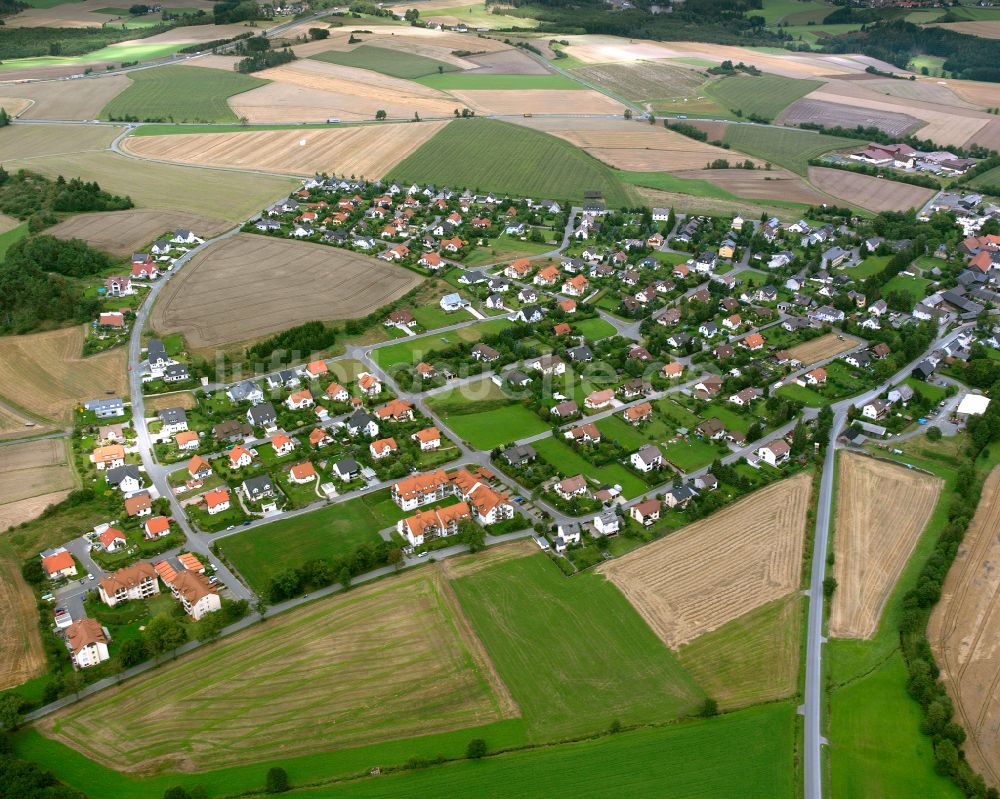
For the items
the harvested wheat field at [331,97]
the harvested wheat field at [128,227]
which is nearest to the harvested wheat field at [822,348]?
the harvested wheat field at [128,227]

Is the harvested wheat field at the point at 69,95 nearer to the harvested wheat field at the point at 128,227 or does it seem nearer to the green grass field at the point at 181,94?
the green grass field at the point at 181,94

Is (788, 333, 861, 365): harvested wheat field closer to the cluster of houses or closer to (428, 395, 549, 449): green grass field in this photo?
(428, 395, 549, 449): green grass field

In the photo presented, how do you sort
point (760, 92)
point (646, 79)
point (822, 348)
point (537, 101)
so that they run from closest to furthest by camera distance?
point (822, 348)
point (537, 101)
point (760, 92)
point (646, 79)

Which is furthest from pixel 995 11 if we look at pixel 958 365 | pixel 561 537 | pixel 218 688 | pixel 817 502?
pixel 218 688

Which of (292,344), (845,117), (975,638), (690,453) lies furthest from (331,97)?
(975,638)

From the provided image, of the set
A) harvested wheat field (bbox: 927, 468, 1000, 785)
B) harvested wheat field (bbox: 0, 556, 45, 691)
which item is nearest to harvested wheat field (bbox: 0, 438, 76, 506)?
harvested wheat field (bbox: 0, 556, 45, 691)

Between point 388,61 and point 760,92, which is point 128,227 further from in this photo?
Answer: point 760,92
